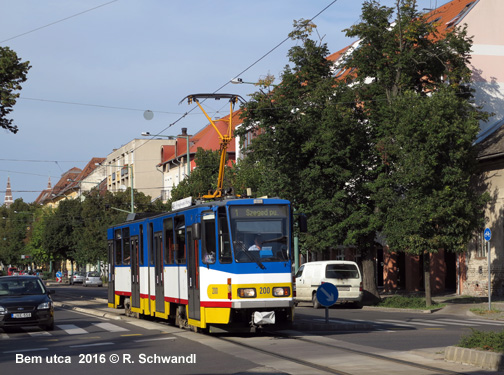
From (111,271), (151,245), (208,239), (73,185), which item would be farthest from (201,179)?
(73,185)

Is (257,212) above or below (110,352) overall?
above

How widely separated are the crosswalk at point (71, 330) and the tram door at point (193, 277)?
2498mm

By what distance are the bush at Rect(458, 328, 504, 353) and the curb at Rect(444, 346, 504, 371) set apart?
0.65 ft

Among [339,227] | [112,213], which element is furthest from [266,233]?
[112,213]

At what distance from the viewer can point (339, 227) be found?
114 feet

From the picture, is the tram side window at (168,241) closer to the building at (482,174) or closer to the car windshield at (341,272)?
the car windshield at (341,272)

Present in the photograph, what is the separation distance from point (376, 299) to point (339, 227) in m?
3.32

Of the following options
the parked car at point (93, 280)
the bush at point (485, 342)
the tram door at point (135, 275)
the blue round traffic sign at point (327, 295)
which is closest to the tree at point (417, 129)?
the tram door at point (135, 275)

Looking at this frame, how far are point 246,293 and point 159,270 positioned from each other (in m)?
5.06

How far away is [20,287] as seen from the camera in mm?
22719

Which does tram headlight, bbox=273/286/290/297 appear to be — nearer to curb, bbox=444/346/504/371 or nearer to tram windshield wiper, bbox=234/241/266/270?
tram windshield wiper, bbox=234/241/266/270

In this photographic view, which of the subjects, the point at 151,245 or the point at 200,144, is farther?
the point at 200,144

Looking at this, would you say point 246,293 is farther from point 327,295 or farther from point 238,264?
point 327,295

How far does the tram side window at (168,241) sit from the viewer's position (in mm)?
20781
